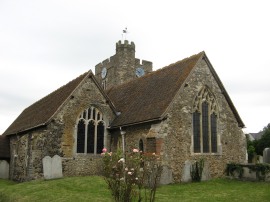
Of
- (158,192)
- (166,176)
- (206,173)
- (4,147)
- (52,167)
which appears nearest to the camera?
(158,192)

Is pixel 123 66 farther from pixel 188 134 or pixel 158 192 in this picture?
pixel 158 192

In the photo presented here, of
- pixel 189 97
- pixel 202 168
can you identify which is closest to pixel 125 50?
pixel 189 97

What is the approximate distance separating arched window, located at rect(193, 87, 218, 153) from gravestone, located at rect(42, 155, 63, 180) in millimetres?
7963

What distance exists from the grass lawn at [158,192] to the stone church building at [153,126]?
6.95 ft

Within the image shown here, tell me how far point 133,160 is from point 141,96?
12908mm

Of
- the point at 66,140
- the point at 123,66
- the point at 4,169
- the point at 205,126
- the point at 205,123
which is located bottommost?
the point at 4,169

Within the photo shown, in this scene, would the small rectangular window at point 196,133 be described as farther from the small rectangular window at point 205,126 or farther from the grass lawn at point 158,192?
the grass lawn at point 158,192

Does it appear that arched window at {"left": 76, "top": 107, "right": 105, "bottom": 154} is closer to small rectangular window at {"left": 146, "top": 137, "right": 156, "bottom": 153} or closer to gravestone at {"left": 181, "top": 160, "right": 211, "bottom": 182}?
small rectangular window at {"left": 146, "top": 137, "right": 156, "bottom": 153}

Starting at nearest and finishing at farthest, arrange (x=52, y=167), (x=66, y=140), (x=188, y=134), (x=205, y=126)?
(x=52, y=167) → (x=188, y=134) → (x=66, y=140) → (x=205, y=126)

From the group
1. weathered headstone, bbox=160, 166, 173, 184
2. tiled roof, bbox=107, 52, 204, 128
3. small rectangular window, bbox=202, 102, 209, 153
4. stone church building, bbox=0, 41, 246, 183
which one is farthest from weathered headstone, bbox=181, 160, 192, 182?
tiled roof, bbox=107, 52, 204, 128

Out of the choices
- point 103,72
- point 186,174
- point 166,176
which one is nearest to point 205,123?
point 186,174

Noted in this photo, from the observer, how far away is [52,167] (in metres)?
18.9

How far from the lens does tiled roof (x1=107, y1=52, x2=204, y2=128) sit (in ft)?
65.3

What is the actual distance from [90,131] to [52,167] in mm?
4095
